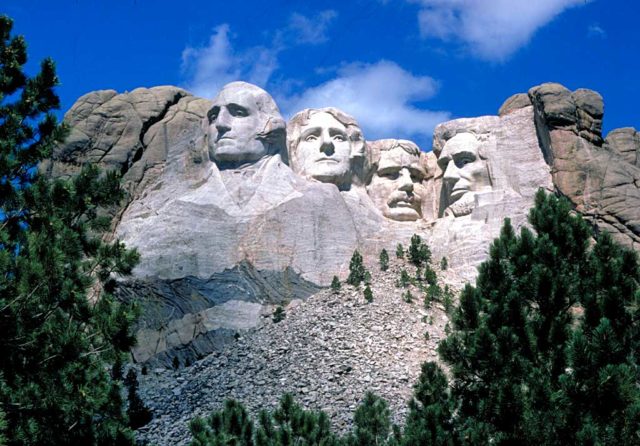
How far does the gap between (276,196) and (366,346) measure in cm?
424

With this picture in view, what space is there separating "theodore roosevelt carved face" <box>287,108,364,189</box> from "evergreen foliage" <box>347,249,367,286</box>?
7.74 feet

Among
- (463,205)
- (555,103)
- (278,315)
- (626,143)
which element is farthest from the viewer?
(626,143)

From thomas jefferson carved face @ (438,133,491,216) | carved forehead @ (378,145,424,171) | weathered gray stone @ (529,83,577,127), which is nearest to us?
weathered gray stone @ (529,83,577,127)

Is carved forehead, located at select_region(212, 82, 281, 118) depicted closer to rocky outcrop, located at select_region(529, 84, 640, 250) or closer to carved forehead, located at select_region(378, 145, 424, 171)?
carved forehead, located at select_region(378, 145, 424, 171)

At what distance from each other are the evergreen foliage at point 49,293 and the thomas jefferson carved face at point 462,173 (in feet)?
A: 34.6

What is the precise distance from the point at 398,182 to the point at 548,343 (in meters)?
11.1

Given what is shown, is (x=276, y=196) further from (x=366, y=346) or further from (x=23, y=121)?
(x=23, y=121)

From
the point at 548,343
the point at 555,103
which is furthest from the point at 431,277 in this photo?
the point at 548,343

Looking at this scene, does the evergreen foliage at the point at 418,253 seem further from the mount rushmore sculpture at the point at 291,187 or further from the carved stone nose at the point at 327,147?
the carved stone nose at the point at 327,147

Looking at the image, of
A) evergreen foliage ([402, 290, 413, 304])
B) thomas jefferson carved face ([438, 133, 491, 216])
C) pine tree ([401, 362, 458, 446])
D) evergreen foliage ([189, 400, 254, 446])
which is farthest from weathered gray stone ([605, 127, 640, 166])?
evergreen foliage ([189, 400, 254, 446])

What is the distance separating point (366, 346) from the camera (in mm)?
22406

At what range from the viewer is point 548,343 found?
16531 millimetres

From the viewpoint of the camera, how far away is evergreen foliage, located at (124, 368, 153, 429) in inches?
820

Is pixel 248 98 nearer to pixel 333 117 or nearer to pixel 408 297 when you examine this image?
pixel 333 117
